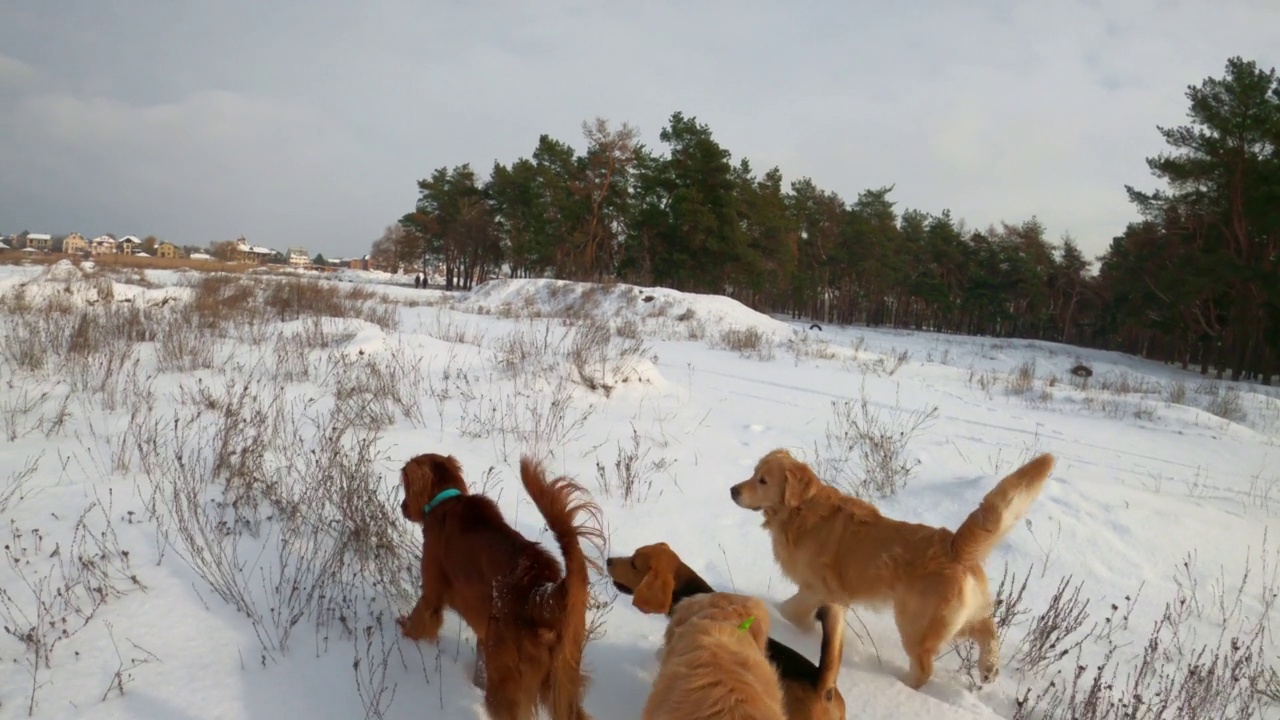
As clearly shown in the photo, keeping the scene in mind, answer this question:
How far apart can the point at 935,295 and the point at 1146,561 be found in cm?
4912

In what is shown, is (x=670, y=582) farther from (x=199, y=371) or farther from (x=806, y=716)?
(x=199, y=371)

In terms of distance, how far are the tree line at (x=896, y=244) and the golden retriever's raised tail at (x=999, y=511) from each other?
27.5m

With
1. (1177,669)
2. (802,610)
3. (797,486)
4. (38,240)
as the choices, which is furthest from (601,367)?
(38,240)

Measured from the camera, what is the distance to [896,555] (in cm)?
289

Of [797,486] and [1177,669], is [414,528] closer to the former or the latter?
[797,486]

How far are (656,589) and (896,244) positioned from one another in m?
50.8

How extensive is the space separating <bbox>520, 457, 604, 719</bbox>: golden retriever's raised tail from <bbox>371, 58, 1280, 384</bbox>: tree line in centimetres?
2796

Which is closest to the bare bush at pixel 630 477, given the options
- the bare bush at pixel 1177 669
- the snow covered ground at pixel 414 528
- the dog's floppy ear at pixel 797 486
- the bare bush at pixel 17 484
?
the snow covered ground at pixel 414 528

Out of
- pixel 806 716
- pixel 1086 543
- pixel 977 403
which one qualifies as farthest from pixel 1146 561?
pixel 977 403

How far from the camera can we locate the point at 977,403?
31.4 feet

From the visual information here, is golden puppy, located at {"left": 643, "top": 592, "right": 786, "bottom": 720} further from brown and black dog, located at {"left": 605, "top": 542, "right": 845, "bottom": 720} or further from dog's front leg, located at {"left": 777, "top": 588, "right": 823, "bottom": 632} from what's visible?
dog's front leg, located at {"left": 777, "top": 588, "right": 823, "bottom": 632}

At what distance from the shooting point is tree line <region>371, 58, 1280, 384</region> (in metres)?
24.8

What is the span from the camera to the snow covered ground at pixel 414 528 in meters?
2.51

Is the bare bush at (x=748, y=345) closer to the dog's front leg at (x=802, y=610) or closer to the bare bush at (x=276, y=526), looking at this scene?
the dog's front leg at (x=802, y=610)
